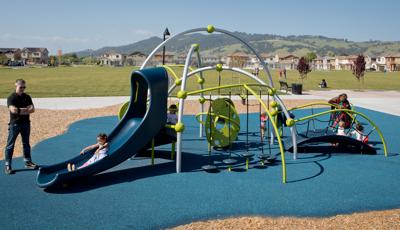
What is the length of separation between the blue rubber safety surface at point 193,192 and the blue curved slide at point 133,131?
363mm

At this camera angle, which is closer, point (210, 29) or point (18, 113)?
point (18, 113)

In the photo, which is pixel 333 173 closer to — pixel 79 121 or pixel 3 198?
pixel 3 198

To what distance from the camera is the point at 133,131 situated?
8.24 m

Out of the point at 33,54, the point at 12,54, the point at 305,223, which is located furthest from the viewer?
the point at 33,54

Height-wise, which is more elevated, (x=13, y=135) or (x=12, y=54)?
(x=12, y=54)

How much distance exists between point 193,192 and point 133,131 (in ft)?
6.73

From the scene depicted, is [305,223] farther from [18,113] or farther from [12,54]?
[12,54]

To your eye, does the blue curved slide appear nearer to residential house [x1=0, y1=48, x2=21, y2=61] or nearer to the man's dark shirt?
the man's dark shirt

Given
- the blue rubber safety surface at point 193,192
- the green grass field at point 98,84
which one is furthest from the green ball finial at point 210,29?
the green grass field at point 98,84

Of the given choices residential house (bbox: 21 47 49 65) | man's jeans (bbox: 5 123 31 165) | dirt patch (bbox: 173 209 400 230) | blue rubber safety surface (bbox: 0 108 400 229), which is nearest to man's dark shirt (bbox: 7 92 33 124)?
man's jeans (bbox: 5 123 31 165)

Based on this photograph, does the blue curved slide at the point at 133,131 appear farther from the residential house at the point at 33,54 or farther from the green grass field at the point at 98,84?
the residential house at the point at 33,54

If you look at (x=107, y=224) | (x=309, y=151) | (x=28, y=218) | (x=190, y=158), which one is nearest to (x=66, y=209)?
(x=28, y=218)

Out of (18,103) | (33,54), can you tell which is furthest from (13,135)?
(33,54)

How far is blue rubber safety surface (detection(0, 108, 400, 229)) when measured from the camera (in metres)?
6.16
